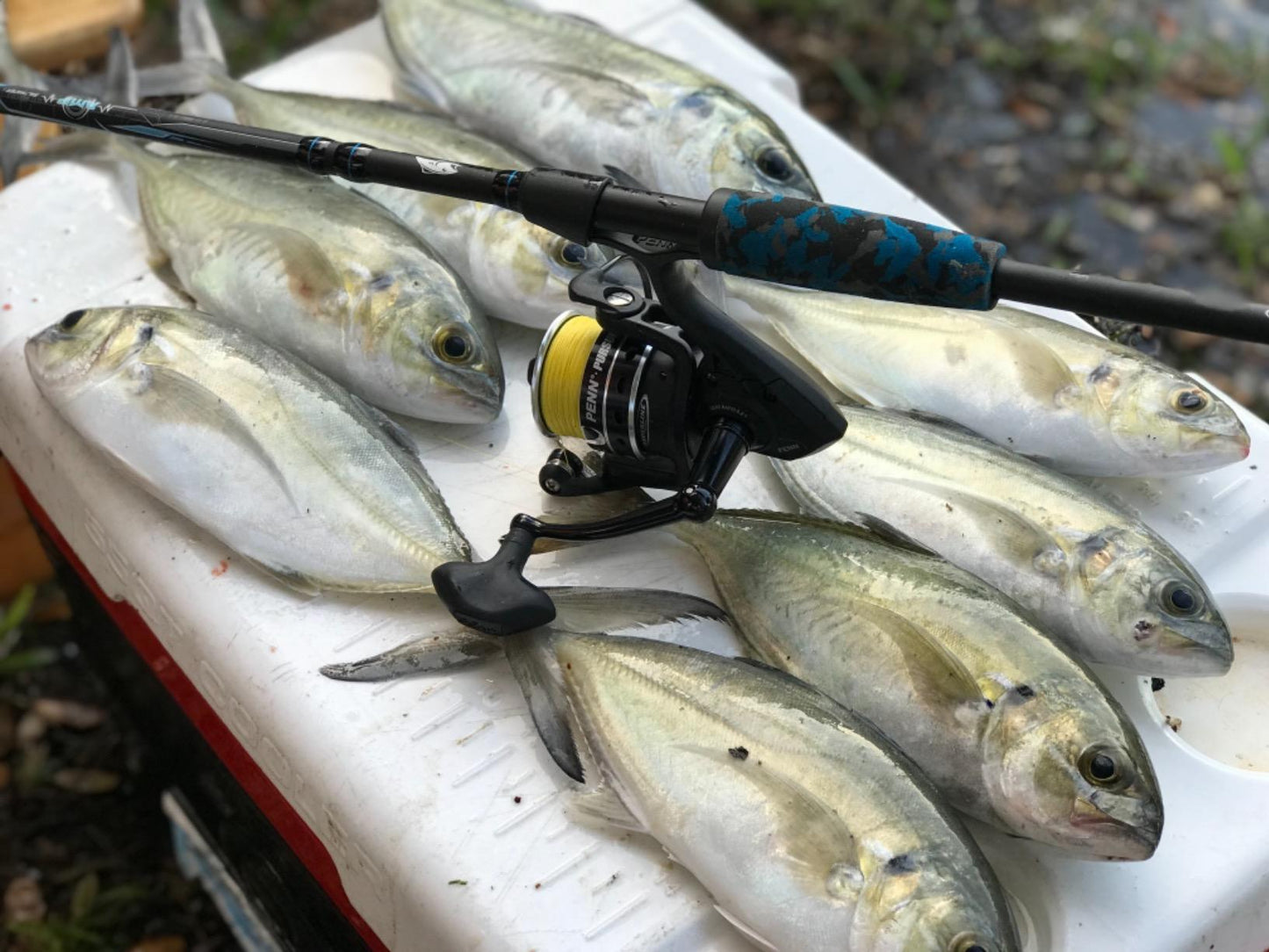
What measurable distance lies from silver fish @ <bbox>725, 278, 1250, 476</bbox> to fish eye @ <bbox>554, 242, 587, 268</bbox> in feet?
0.87

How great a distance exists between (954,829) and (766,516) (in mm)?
518

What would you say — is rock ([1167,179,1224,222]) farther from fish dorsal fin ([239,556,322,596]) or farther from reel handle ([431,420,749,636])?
fish dorsal fin ([239,556,322,596])

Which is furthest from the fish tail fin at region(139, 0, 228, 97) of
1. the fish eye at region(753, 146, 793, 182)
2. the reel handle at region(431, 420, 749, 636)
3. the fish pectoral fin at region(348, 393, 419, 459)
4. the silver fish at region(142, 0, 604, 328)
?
the reel handle at region(431, 420, 749, 636)

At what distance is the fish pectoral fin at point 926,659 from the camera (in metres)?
1.66

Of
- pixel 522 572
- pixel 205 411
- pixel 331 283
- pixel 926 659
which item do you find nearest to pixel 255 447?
pixel 205 411

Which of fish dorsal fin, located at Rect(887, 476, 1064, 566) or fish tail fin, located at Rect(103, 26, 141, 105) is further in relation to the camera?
fish tail fin, located at Rect(103, 26, 141, 105)

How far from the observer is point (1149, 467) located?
6.50ft

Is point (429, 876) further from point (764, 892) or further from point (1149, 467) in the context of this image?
point (1149, 467)

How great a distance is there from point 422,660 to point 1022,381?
95 cm

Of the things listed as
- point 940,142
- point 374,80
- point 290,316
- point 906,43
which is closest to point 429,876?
point 290,316

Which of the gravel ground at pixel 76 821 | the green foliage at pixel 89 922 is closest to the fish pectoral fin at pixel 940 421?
the gravel ground at pixel 76 821

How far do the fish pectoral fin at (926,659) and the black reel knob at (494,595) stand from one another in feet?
1.36

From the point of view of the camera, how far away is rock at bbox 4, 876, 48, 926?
272 cm

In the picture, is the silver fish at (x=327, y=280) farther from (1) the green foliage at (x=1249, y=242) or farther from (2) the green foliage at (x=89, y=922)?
(1) the green foliage at (x=1249, y=242)
